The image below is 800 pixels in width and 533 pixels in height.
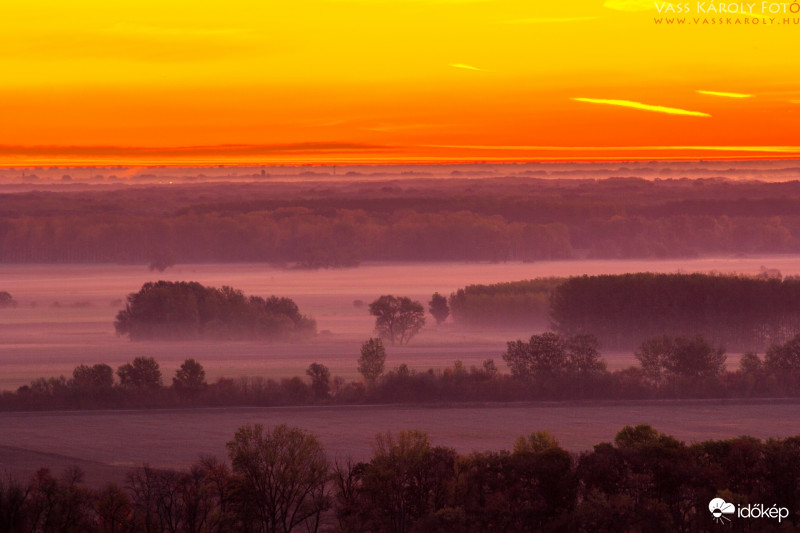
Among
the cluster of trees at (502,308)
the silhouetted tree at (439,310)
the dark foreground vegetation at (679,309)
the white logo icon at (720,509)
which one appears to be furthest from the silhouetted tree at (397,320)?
the white logo icon at (720,509)

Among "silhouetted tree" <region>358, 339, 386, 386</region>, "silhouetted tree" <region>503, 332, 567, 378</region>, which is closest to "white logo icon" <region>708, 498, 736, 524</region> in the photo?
"silhouetted tree" <region>503, 332, 567, 378</region>

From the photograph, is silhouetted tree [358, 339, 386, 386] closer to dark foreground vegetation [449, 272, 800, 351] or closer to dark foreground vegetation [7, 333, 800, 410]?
dark foreground vegetation [7, 333, 800, 410]

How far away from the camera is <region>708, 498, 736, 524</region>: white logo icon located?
1789 inches

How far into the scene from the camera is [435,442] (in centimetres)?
7756

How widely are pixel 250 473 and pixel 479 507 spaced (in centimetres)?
1047

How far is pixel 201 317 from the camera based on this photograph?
17112 cm

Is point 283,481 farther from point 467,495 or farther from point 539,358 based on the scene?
point 539,358

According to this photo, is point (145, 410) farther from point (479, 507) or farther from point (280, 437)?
point (479, 507)

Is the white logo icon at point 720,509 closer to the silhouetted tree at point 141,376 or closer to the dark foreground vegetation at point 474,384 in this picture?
the dark foreground vegetation at point 474,384

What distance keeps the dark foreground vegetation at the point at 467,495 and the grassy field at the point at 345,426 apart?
18628 millimetres

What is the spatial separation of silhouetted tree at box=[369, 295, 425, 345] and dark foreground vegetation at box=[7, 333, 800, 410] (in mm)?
57970

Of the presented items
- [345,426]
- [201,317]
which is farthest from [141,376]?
[201,317]

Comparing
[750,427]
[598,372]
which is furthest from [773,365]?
[750,427]

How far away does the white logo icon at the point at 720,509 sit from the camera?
149 feet
